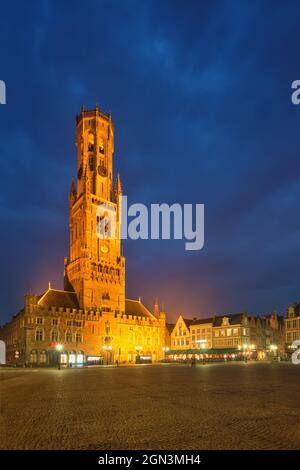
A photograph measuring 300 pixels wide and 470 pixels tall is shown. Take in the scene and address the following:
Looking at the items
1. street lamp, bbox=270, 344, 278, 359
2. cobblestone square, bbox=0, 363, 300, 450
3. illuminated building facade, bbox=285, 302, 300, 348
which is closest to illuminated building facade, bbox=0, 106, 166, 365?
illuminated building facade, bbox=285, 302, 300, 348

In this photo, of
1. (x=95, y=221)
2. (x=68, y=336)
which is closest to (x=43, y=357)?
(x=68, y=336)

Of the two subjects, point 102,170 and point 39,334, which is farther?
Answer: point 102,170

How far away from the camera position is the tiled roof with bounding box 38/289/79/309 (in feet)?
275

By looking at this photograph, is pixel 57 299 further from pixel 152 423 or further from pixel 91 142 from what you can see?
pixel 152 423

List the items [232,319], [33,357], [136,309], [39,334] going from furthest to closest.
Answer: [232,319], [136,309], [39,334], [33,357]

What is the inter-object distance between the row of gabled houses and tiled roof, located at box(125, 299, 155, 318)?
38.4ft

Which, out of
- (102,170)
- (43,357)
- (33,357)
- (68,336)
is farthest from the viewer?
(102,170)

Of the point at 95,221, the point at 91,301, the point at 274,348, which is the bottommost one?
the point at 274,348

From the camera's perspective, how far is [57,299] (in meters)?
87.5

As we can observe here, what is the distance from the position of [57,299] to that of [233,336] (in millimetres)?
46864

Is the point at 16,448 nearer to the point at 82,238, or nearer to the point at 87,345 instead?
the point at 87,345

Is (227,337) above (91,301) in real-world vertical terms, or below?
below
